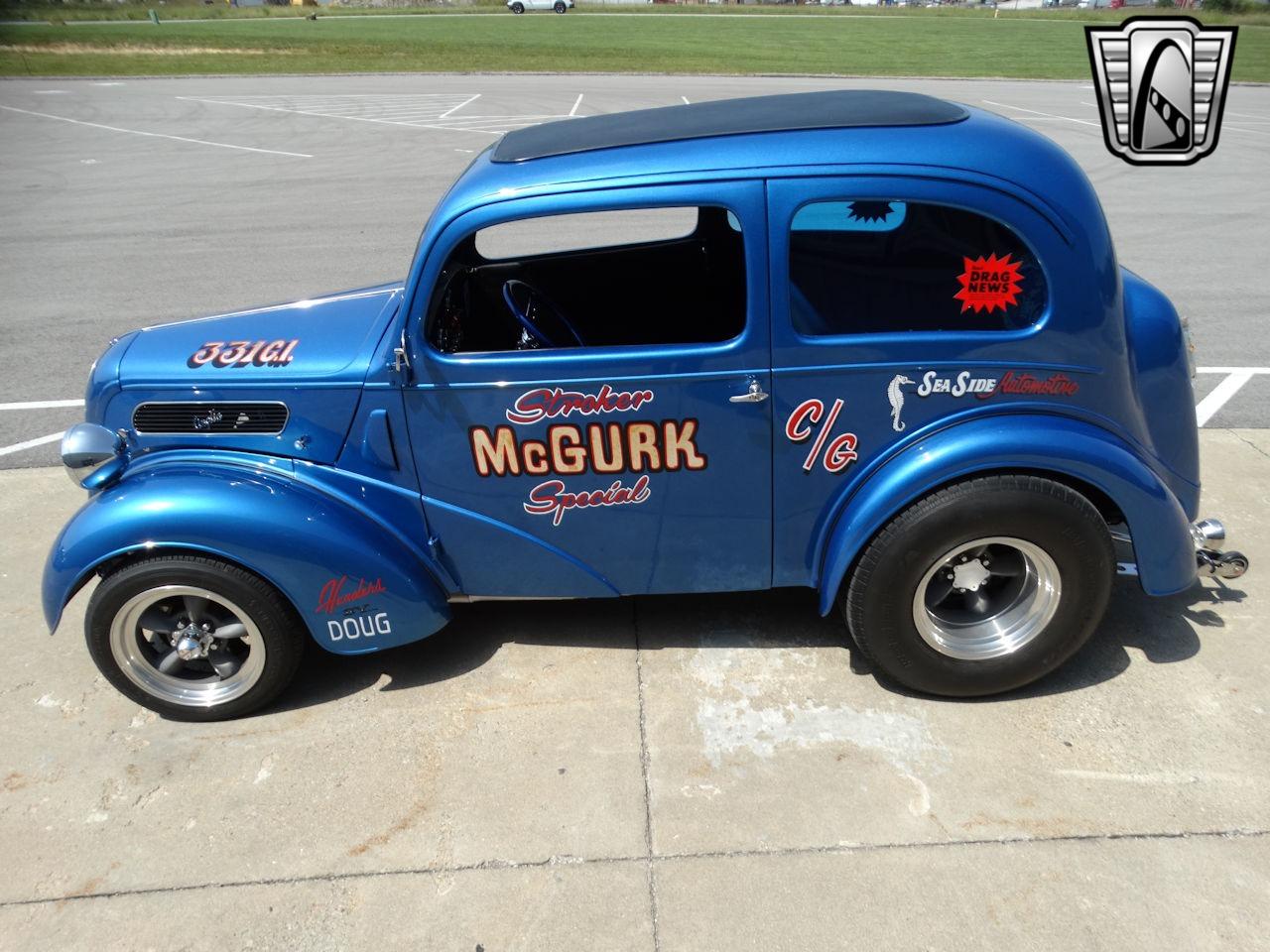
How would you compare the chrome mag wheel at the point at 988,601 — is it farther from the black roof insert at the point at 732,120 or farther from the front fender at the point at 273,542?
the front fender at the point at 273,542

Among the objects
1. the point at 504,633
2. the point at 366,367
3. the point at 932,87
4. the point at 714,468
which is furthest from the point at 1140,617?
the point at 932,87

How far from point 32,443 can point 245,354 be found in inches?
123

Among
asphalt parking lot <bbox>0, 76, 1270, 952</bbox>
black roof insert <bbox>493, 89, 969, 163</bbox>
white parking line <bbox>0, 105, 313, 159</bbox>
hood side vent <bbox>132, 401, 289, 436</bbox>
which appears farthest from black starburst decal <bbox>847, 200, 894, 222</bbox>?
white parking line <bbox>0, 105, 313, 159</bbox>

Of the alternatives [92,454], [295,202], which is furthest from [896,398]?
[295,202]

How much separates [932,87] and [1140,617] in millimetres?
19225

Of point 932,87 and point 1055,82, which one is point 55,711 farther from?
point 1055,82

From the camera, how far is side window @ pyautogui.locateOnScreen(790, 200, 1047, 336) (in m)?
2.87

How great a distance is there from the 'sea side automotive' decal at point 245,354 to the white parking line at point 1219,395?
5.05 metres

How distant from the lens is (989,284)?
2.89 metres

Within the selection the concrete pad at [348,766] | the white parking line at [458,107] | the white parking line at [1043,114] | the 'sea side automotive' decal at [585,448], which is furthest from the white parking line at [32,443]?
the white parking line at [1043,114]

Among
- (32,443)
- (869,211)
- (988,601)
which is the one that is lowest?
(32,443)

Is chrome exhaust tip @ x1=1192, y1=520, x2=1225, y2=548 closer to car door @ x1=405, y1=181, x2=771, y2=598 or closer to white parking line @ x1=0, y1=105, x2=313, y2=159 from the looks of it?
car door @ x1=405, y1=181, x2=771, y2=598
